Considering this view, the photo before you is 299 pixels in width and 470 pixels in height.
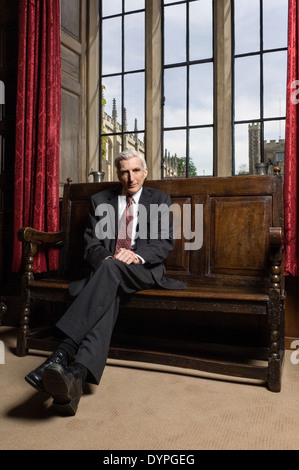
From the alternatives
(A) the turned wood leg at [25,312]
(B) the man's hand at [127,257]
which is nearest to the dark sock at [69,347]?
(B) the man's hand at [127,257]

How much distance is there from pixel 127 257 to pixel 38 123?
1.62m

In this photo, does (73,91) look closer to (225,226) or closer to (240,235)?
(225,226)

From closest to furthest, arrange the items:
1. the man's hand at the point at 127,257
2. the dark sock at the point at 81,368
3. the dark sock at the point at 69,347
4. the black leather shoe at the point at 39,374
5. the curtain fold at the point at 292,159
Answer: the black leather shoe at the point at 39,374
the dark sock at the point at 81,368
the dark sock at the point at 69,347
the man's hand at the point at 127,257
the curtain fold at the point at 292,159

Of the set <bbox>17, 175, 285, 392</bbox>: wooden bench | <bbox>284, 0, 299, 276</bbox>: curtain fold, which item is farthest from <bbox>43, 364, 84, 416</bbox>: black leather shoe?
<bbox>284, 0, 299, 276</bbox>: curtain fold

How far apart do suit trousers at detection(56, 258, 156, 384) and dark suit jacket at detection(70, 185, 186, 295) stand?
0.21 meters

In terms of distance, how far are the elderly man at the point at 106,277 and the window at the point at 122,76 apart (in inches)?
45.8

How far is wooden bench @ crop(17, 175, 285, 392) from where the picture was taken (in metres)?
2.31

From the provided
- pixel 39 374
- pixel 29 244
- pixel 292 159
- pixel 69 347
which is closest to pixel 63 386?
pixel 39 374

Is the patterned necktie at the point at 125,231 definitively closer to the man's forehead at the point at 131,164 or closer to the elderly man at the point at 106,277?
the elderly man at the point at 106,277

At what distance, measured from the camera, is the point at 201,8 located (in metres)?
3.44

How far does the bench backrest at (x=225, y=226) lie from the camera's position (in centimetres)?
252

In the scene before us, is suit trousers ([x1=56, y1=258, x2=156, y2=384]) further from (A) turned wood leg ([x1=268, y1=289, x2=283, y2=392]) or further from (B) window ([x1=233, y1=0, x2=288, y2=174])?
(B) window ([x1=233, y1=0, x2=288, y2=174])
